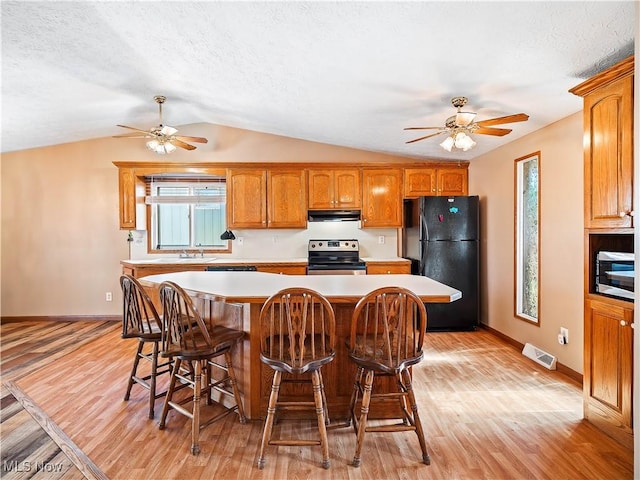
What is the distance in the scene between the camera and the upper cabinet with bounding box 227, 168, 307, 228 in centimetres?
497

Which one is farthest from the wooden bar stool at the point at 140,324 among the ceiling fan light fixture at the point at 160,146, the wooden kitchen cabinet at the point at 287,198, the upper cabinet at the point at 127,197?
the upper cabinet at the point at 127,197

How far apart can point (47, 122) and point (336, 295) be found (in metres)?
4.24

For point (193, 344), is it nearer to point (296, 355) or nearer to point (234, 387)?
point (234, 387)

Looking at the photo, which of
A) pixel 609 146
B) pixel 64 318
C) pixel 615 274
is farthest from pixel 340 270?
pixel 64 318

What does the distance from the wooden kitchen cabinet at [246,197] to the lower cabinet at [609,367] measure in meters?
3.77

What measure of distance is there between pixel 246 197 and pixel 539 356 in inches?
152

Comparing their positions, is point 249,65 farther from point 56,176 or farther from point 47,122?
point 56,176

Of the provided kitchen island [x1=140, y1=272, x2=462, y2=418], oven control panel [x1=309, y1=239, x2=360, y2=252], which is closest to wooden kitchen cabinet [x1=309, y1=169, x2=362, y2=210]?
oven control panel [x1=309, y1=239, x2=360, y2=252]

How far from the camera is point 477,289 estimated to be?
4.60m

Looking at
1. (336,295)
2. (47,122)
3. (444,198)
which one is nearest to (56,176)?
(47,122)

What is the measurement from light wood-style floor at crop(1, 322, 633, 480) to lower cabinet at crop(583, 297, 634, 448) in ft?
0.34

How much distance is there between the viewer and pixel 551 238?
3373 mm

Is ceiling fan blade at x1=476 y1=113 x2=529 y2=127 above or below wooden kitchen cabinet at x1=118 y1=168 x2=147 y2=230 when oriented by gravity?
above

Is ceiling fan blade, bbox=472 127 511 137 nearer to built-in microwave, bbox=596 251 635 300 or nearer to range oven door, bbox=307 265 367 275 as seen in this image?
built-in microwave, bbox=596 251 635 300
